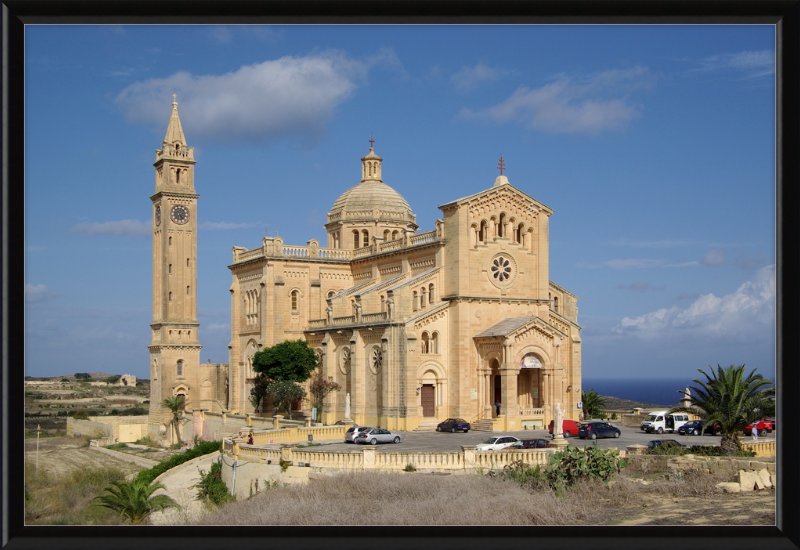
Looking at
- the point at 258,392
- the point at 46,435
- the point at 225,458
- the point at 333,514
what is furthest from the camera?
the point at 46,435

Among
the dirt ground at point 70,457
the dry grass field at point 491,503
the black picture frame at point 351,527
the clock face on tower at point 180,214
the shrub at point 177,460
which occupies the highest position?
the clock face on tower at point 180,214

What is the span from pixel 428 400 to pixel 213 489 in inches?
734

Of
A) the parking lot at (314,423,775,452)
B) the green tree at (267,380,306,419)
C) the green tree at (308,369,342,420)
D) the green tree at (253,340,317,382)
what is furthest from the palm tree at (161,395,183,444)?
the parking lot at (314,423,775,452)

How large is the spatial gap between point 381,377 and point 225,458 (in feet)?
54.5

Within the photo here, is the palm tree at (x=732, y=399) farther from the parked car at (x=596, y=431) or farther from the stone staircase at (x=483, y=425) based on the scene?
the stone staircase at (x=483, y=425)

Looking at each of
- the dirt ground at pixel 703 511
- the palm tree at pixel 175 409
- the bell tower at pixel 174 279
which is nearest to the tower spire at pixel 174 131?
the bell tower at pixel 174 279

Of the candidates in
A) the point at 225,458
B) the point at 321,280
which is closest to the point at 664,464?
the point at 225,458

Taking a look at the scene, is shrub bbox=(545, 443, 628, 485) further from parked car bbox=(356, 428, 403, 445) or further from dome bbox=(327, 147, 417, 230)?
dome bbox=(327, 147, 417, 230)

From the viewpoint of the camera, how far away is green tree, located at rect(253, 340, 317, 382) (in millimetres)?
58719

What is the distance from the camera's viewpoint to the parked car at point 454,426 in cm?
4859

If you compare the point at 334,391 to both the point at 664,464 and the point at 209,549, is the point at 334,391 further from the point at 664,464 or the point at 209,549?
the point at 209,549

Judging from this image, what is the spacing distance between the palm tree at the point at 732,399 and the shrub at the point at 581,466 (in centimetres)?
931

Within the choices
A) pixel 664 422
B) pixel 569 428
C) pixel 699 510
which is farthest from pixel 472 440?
pixel 699 510

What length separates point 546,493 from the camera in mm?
23297
